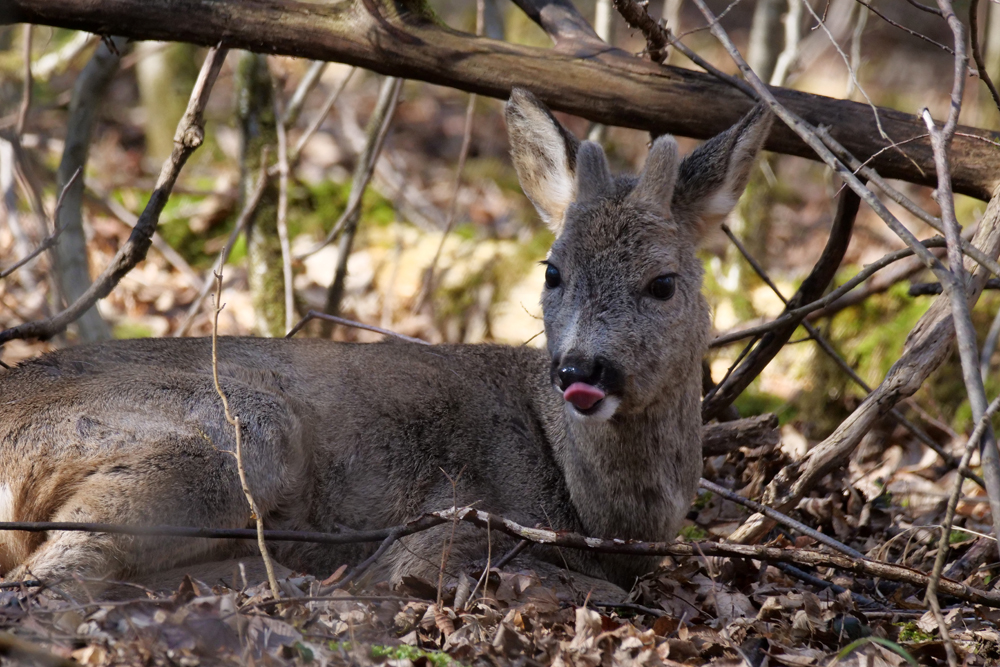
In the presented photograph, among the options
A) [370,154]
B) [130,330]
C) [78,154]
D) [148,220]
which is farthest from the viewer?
[130,330]

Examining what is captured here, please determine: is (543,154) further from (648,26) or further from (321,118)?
(321,118)

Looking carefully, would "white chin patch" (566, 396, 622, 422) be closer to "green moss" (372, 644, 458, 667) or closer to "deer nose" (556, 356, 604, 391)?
"deer nose" (556, 356, 604, 391)

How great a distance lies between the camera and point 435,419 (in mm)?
5367

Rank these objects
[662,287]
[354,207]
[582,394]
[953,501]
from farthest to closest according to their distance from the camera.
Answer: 1. [354,207]
2. [662,287]
3. [582,394]
4. [953,501]

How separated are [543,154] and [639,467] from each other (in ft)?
5.94

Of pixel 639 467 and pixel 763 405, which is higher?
pixel 763 405

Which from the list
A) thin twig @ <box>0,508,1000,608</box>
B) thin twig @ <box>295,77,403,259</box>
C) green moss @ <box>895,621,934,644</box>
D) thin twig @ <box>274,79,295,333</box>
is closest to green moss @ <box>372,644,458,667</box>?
thin twig @ <box>0,508,1000,608</box>

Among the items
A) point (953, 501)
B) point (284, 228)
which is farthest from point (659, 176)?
point (284, 228)

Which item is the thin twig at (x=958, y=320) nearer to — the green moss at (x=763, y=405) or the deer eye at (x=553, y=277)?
the deer eye at (x=553, y=277)

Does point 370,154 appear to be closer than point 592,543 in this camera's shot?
No

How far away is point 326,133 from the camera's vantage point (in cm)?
1372

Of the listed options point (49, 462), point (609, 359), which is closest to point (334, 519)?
point (49, 462)

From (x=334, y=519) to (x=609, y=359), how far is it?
1738mm

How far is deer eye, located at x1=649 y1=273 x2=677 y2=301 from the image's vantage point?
15.4 ft
